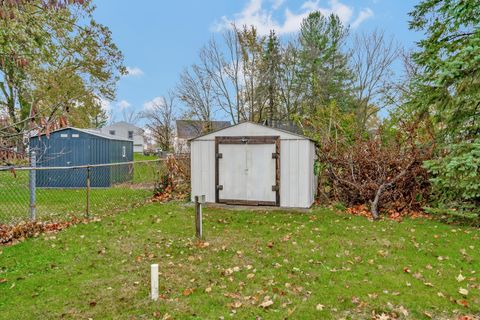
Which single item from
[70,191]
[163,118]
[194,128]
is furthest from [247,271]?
[163,118]

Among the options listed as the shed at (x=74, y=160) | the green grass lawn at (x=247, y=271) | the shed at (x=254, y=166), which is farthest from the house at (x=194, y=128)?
the green grass lawn at (x=247, y=271)

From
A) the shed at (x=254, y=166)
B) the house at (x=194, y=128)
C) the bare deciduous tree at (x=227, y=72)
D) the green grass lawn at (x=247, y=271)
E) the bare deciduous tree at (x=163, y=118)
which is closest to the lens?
the green grass lawn at (x=247, y=271)

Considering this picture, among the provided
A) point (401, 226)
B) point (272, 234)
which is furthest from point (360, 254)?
point (401, 226)

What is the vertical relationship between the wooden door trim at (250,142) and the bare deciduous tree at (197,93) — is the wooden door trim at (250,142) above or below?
below

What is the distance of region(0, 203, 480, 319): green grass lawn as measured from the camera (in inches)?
129

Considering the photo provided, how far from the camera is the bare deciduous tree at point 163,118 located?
2717 centimetres

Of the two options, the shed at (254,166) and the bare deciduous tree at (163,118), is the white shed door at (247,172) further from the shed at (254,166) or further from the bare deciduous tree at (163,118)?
the bare deciduous tree at (163,118)

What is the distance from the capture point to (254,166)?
26.1ft

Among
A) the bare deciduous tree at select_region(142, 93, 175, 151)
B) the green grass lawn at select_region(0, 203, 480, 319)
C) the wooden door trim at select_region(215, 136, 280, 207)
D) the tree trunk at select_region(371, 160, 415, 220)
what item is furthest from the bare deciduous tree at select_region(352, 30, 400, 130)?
the green grass lawn at select_region(0, 203, 480, 319)

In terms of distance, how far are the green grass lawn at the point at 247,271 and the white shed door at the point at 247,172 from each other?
1493mm

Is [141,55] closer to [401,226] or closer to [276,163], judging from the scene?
[276,163]

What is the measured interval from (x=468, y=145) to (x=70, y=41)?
610 inches

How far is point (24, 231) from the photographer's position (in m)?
5.73

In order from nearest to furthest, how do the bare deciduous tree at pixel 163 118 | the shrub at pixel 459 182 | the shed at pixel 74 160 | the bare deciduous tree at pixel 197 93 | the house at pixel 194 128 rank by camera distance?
the shrub at pixel 459 182, the shed at pixel 74 160, the house at pixel 194 128, the bare deciduous tree at pixel 197 93, the bare deciduous tree at pixel 163 118
